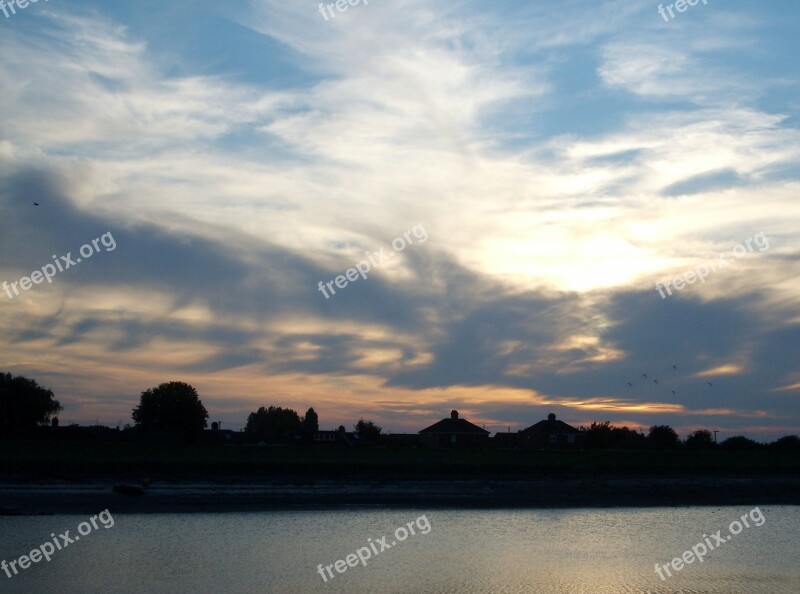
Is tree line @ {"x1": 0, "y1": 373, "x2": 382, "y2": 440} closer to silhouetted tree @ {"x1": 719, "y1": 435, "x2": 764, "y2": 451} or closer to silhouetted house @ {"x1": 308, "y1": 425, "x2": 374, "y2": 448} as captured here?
silhouetted house @ {"x1": 308, "y1": 425, "x2": 374, "y2": 448}

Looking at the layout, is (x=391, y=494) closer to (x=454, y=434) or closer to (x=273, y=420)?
(x=454, y=434)

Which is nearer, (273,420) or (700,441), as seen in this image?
(700,441)

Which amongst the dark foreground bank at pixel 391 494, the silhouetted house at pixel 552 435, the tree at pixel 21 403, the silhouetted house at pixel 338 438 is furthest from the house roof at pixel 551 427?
the tree at pixel 21 403

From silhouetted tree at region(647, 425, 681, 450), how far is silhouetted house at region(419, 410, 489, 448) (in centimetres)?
2041

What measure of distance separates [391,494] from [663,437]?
205 ft

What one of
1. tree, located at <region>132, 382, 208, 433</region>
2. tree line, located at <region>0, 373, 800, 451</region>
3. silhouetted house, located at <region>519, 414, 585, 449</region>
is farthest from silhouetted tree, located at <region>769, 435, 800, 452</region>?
tree, located at <region>132, 382, 208, 433</region>

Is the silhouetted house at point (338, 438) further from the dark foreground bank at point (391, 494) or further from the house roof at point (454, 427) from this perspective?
the dark foreground bank at point (391, 494)

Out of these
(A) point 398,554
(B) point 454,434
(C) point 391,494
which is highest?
(B) point 454,434

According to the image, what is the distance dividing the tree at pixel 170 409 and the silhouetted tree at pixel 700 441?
5961 centimetres

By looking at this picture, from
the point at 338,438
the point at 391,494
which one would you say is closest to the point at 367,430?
the point at 338,438

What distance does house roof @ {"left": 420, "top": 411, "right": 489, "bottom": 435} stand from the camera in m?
106

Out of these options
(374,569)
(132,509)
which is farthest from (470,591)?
(132,509)

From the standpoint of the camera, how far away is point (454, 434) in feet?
347

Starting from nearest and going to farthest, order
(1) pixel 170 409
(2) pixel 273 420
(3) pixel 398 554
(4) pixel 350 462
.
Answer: (3) pixel 398 554 → (4) pixel 350 462 → (1) pixel 170 409 → (2) pixel 273 420
